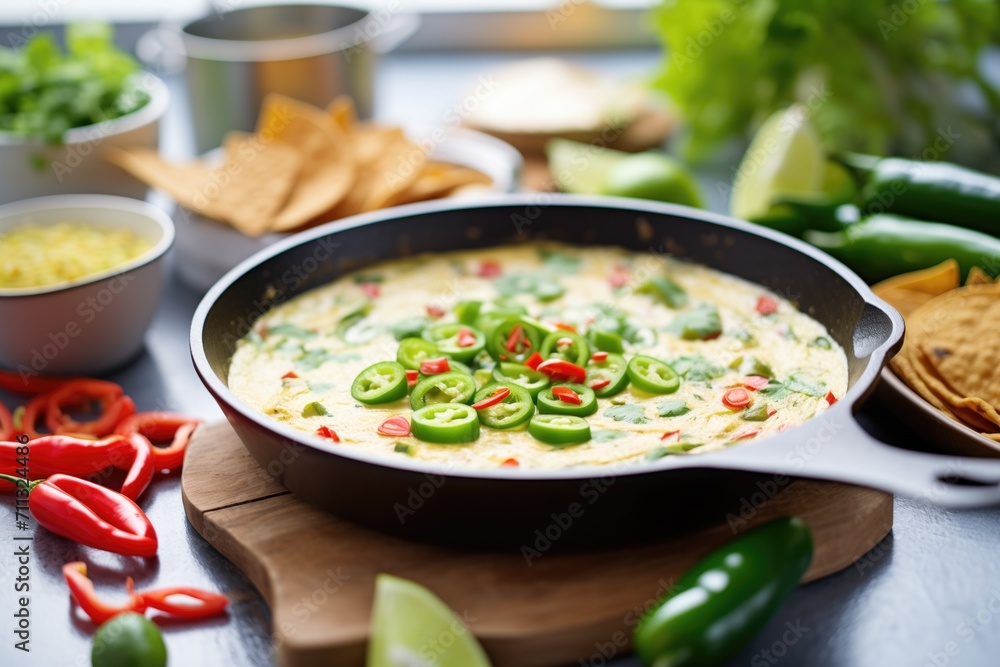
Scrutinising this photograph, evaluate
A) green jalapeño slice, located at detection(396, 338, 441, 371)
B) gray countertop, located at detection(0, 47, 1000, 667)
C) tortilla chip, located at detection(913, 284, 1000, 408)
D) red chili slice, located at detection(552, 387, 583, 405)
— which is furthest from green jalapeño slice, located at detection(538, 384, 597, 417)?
tortilla chip, located at detection(913, 284, 1000, 408)

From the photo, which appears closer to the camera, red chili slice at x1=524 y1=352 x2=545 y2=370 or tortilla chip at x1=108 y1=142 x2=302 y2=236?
red chili slice at x1=524 y1=352 x2=545 y2=370

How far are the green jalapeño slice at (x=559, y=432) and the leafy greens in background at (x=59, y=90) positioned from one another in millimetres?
2103

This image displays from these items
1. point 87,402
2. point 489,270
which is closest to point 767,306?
point 489,270

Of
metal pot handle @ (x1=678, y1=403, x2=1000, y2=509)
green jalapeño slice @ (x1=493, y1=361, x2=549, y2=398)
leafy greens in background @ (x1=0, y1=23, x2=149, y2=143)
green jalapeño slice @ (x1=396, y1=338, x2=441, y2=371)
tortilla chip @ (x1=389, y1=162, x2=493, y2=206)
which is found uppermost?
leafy greens in background @ (x1=0, y1=23, x2=149, y2=143)

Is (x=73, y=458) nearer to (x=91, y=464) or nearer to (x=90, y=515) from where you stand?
(x=91, y=464)

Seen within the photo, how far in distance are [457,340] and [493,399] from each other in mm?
356

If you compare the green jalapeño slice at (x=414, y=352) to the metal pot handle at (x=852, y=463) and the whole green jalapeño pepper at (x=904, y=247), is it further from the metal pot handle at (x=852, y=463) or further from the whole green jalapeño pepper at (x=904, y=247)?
the whole green jalapeño pepper at (x=904, y=247)

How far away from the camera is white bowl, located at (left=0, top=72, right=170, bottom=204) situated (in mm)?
3334

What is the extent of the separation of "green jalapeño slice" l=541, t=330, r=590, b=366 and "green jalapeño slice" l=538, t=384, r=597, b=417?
0.14 meters

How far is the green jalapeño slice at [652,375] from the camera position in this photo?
2.35m

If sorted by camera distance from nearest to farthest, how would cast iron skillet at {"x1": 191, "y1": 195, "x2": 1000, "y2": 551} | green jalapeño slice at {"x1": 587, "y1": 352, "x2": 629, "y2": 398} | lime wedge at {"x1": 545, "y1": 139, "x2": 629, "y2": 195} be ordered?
cast iron skillet at {"x1": 191, "y1": 195, "x2": 1000, "y2": 551}
green jalapeño slice at {"x1": 587, "y1": 352, "x2": 629, "y2": 398}
lime wedge at {"x1": 545, "y1": 139, "x2": 629, "y2": 195}

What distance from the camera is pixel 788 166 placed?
3.39 meters

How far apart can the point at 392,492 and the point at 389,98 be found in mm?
3641

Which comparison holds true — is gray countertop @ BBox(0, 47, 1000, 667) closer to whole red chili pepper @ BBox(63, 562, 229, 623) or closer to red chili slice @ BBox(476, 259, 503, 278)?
whole red chili pepper @ BBox(63, 562, 229, 623)
